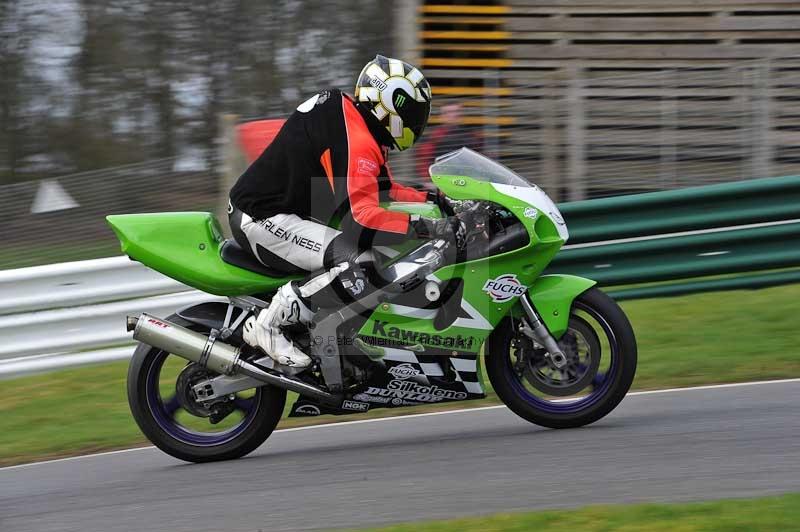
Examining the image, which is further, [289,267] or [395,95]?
[289,267]

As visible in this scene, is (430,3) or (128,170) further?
(430,3)

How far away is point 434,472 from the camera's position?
5480 mm

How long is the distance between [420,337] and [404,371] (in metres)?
0.19

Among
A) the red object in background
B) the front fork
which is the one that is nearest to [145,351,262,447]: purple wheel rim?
the front fork

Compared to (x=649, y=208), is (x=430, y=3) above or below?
above

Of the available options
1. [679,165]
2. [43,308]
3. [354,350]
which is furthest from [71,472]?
[679,165]

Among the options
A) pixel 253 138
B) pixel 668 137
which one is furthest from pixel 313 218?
pixel 668 137

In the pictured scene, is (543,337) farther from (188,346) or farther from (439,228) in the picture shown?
(188,346)

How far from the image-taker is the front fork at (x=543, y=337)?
5.80 meters

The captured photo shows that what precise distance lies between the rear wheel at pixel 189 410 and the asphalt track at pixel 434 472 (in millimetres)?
97

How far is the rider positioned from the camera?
18.6 feet

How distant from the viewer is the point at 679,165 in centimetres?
980

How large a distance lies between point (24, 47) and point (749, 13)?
8.66 metres

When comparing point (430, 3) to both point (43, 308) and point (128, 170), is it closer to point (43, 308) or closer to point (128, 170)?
point (128, 170)
